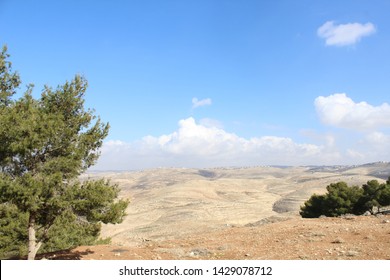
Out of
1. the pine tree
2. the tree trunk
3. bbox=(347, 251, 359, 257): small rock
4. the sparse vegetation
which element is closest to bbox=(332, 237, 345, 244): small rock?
bbox=(347, 251, 359, 257): small rock

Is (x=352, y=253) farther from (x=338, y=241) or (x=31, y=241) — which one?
(x=31, y=241)

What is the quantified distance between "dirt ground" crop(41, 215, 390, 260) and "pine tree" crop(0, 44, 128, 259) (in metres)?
2.94

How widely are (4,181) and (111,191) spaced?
488 centimetres

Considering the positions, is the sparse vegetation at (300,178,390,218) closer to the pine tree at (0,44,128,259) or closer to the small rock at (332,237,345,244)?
the small rock at (332,237,345,244)

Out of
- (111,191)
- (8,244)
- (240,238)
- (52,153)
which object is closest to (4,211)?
(52,153)

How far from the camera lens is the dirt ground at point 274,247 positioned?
684 inches

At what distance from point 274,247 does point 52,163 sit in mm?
12857

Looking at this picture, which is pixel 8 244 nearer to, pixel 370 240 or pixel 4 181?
pixel 4 181

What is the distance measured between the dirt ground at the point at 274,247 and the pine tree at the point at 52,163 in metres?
2.94

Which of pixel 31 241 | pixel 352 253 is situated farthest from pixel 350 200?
pixel 31 241

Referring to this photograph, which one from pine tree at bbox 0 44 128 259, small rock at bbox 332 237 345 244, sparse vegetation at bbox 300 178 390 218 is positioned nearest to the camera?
pine tree at bbox 0 44 128 259

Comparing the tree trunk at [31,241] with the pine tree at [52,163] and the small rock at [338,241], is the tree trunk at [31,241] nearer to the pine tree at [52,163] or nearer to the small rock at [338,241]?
the pine tree at [52,163]

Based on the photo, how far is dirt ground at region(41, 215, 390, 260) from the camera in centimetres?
1738

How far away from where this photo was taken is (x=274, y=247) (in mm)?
19578
